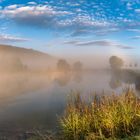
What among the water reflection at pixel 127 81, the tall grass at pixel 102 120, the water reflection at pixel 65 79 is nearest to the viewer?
the tall grass at pixel 102 120

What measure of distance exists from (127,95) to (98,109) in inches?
64.4

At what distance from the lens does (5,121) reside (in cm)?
2130

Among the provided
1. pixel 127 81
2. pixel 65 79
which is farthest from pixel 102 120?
pixel 65 79

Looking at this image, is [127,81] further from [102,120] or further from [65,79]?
[102,120]

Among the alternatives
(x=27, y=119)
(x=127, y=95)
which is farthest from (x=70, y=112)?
(x=27, y=119)

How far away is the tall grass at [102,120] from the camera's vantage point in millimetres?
12594

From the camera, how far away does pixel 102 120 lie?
500 inches

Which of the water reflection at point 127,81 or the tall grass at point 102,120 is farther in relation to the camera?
the water reflection at point 127,81

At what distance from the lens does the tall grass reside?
12.6m

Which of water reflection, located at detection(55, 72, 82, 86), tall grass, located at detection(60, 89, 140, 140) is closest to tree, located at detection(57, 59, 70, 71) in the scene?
water reflection, located at detection(55, 72, 82, 86)

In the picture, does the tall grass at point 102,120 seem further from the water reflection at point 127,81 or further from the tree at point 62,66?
the tree at point 62,66

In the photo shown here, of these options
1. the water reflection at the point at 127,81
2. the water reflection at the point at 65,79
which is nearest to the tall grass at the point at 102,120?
the water reflection at the point at 127,81

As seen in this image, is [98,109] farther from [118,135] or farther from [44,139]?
[44,139]

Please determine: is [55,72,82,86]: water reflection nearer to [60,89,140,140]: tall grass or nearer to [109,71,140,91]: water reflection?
[109,71,140,91]: water reflection
